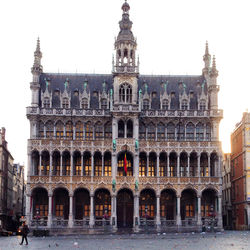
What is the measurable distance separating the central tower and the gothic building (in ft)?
0.54

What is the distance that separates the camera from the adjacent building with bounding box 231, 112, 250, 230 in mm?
81938

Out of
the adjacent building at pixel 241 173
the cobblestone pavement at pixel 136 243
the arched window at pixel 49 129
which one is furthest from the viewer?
the adjacent building at pixel 241 173

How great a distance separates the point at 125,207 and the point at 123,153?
8.84 metres

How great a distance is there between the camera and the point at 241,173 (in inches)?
3378

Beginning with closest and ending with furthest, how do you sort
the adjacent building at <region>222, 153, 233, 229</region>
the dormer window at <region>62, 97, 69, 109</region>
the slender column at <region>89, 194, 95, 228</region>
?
the slender column at <region>89, 194, 95, 228</region> → the dormer window at <region>62, 97, 69, 109</region> → the adjacent building at <region>222, 153, 233, 229</region>

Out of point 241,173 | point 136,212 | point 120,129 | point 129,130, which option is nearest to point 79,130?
point 120,129

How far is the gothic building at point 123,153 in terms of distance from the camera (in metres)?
77.4

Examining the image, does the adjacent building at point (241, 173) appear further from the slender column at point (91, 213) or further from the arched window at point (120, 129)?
the slender column at point (91, 213)

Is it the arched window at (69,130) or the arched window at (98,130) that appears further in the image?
the arched window at (98,130)

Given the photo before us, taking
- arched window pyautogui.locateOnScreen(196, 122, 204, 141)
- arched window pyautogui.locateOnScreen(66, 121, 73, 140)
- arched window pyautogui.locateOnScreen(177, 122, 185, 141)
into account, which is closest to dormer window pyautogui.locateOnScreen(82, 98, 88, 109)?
arched window pyautogui.locateOnScreen(66, 121, 73, 140)

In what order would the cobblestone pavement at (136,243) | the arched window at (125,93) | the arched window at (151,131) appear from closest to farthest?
the cobblestone pavement at (136,243) < the arched window at (125,93) < the arched window at (151,131)

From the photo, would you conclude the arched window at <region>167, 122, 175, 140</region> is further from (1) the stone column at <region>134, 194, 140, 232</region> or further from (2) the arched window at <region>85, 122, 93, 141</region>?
Answer: (2) the arched window at <region>85, 122, 93, 141</region>

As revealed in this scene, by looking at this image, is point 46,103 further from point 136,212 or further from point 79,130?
point 136,212

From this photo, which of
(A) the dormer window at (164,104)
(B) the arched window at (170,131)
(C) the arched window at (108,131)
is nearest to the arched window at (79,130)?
(C) the arched window at (108,131)
